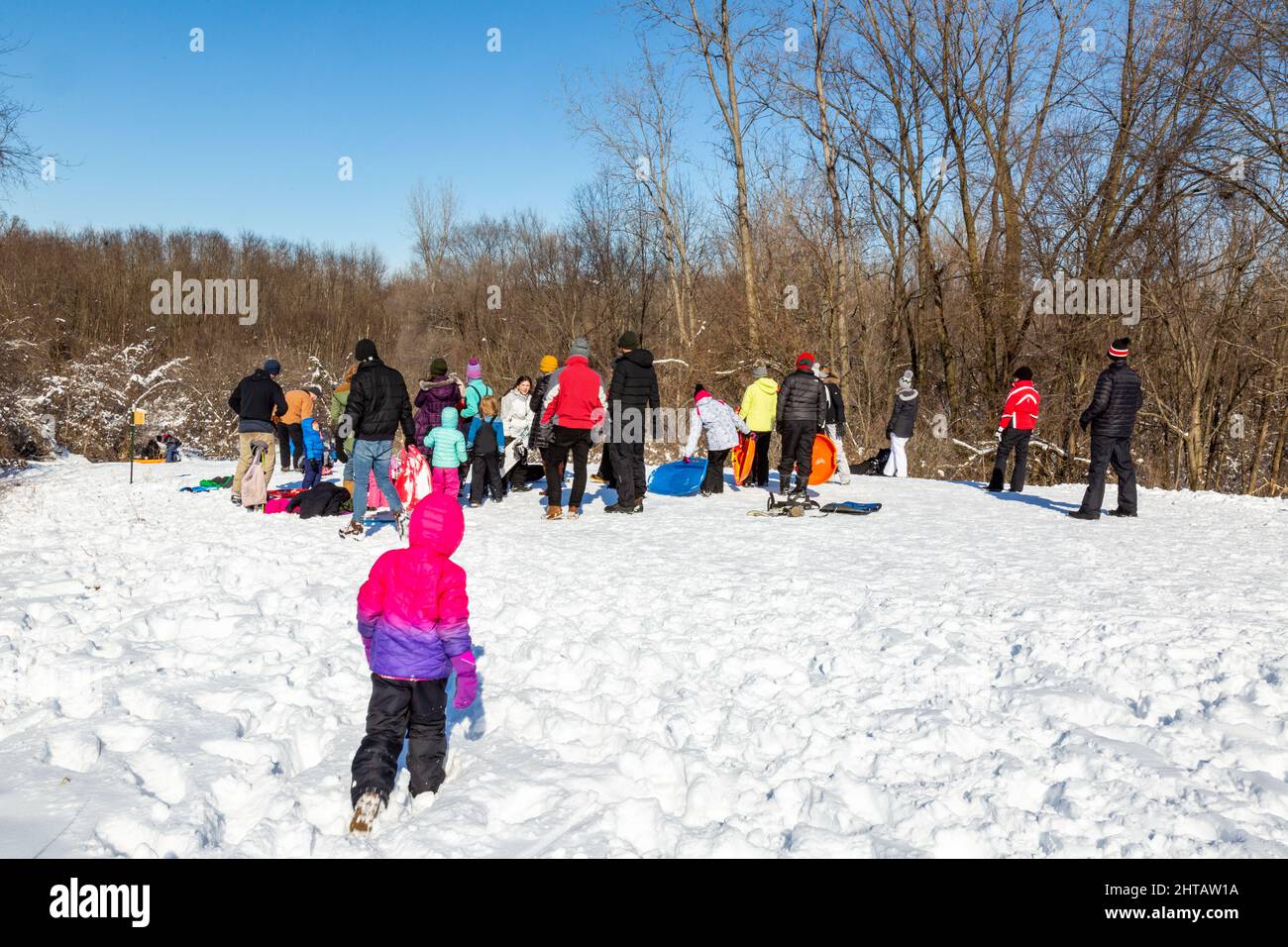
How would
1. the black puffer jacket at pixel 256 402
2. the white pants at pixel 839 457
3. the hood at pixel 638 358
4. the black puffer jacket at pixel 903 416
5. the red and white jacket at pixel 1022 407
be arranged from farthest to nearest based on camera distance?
the black puffer jacket at pixel 903 416
the white pants at pixel 839 457
the red and white jacket at pixel 1022 407
the black puffer jacket at pixel 256 402
the hood at pixel 638 358

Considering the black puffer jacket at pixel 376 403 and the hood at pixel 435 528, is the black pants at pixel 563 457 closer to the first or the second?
the black puffer jacket at pixel 376 403

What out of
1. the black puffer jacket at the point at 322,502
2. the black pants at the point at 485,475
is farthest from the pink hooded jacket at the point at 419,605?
the black pants at the point at 485,475

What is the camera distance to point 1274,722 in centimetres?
417

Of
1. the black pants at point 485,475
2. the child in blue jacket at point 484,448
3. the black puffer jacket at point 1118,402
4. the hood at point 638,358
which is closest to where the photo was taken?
the black puffer jacket at point 1118,402

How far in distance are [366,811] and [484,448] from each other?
8.29 m

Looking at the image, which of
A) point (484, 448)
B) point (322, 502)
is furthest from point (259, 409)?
point (484, 448)

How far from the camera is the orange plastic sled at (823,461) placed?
44.6 feet

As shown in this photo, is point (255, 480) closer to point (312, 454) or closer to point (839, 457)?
point (312, 454)

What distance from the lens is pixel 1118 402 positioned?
395 inches

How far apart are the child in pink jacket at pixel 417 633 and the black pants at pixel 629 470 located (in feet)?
22.9

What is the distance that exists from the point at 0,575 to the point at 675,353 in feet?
71.2

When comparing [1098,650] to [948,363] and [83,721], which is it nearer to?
[83,721]

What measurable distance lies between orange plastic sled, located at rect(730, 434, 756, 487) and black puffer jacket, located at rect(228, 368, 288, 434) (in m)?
7.16
